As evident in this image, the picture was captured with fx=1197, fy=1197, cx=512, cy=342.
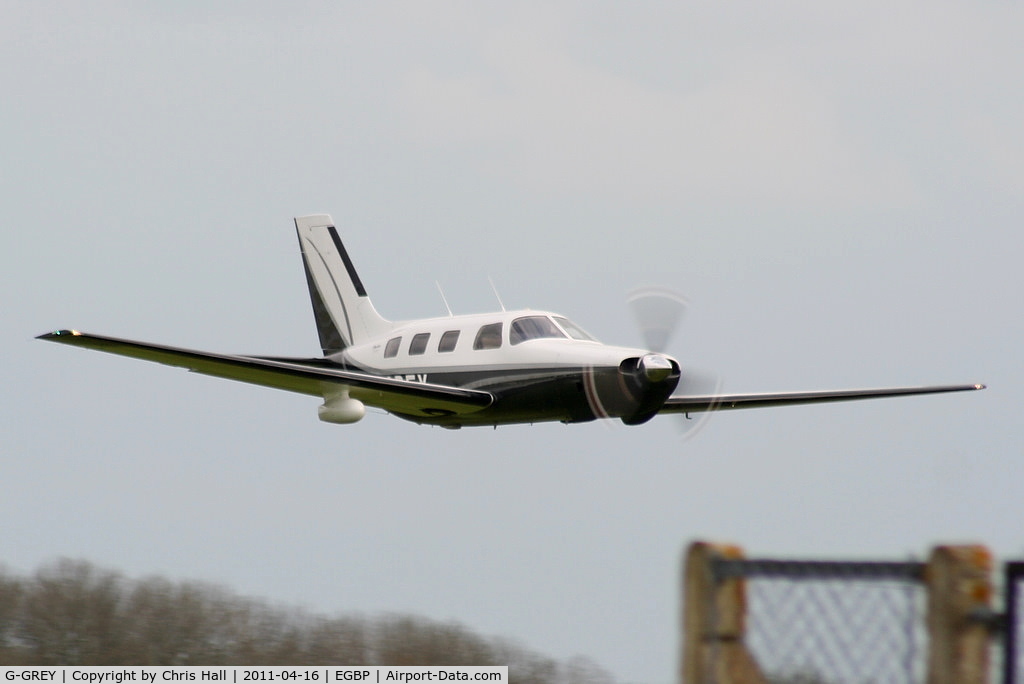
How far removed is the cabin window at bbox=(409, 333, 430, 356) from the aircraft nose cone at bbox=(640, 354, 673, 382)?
14.8 ft

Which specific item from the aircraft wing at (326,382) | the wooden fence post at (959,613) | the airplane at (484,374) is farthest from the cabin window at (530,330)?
the wooden fence post at (959,613)

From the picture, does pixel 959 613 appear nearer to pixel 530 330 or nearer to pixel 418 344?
pixel 530 330

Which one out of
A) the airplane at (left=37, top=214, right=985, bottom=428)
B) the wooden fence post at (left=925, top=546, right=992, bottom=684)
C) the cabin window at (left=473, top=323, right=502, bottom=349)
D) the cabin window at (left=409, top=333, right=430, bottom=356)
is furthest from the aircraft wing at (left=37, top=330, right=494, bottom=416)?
the wooden fence post at (left=925, top=546, right=992, bottom=684)

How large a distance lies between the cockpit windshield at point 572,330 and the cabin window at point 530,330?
158mm

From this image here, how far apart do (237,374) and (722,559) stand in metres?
15.7

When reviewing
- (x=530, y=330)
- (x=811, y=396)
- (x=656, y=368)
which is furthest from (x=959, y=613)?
(x=811, y=396)

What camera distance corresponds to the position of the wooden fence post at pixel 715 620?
13.3 ft

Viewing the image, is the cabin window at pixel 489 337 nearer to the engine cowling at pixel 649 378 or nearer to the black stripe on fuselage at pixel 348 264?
the engine cowling at pixel 649 378

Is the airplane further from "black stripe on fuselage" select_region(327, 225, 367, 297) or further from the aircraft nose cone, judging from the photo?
"black stripe on fuselage" select_region(327, 225, 367, 297)

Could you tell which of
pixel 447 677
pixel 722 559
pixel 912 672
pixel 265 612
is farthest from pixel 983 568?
pixel 265 612

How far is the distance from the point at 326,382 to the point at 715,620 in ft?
49.9

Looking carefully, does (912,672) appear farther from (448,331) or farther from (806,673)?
(448,331)

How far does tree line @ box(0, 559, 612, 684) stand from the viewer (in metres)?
14.4

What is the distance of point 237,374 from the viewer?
18.9 metres
